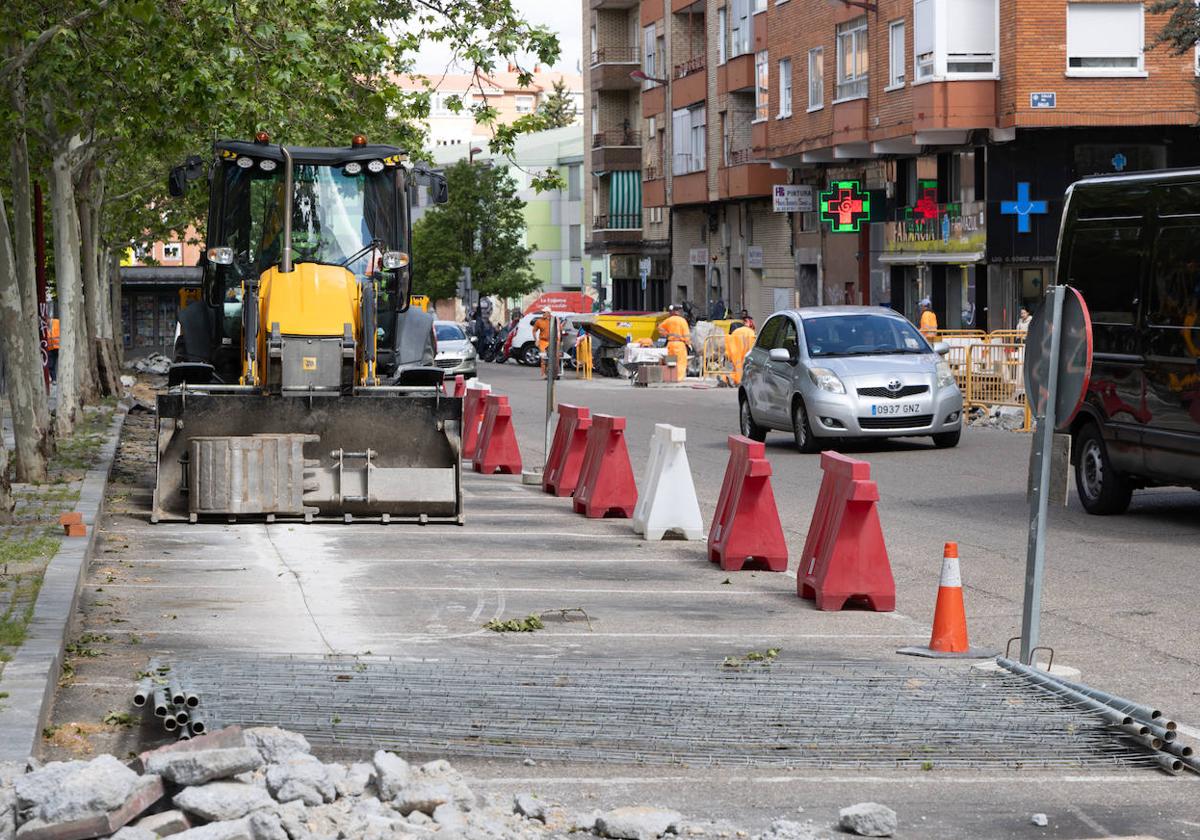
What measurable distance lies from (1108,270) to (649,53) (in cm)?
5887

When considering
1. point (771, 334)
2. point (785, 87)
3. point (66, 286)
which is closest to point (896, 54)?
point (785, 87)

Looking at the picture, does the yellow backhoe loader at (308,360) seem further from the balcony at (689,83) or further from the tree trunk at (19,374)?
the balcony at (689,83)

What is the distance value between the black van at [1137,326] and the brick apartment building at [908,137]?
75.3ft

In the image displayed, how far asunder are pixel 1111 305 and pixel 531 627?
7194mm

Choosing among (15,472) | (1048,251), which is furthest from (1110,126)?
(15,472)

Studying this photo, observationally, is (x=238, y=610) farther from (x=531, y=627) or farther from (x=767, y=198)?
(x=767, y=198)

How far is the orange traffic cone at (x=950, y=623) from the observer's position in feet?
31.4

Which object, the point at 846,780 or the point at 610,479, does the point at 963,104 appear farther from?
the point at 846,780

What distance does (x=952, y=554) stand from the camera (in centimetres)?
955

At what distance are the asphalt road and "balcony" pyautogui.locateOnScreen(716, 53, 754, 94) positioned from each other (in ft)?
136

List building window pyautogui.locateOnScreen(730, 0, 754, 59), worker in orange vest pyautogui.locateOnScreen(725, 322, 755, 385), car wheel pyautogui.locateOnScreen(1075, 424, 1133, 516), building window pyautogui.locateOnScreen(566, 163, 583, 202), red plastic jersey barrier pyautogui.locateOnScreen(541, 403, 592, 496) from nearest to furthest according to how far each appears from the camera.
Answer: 1. car wheel pyautogui.locateOnScreen(1075, 424, 1133, 516)
2. red plastic jersey barrier pyautogui.locateOnScreen(541, 403, 592, 496)
3. worker in orange vest pyautogui.locateOnScreen(725, 322, 755, 385)
4. building window pyautogui.locateOnScreen(730, 0, 754, 59)
5. building window pyautogui.locateOnScreen(566, 163, 583, 202)

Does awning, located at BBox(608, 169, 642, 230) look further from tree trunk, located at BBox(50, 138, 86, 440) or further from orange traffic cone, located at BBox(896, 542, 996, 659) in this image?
orange traffic cone, located at BBox(896, 542, 996, 659)

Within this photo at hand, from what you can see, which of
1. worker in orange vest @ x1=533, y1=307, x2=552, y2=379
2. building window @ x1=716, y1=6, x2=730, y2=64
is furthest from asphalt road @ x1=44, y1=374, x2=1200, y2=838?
building window @ x1=716, y1=6, x2=730, y2=64

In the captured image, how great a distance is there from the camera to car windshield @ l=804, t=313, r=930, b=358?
77.0ft
